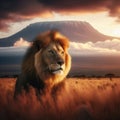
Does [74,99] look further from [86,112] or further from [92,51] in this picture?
[92,51]

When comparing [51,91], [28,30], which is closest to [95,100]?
[51,91]

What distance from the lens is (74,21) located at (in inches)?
112

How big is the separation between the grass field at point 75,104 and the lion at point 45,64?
0.07m

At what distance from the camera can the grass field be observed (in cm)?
267

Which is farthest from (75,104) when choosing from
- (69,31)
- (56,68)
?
(69,31)

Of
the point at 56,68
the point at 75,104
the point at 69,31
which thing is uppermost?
the point at 69,31

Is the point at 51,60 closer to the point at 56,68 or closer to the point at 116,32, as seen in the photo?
the point at 56,68

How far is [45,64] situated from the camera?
8.68 feet

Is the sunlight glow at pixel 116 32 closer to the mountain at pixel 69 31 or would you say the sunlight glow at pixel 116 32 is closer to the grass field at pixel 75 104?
the mountain at pixel 69 31

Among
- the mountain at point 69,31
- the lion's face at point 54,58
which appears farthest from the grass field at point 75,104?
the mountain at point 69,31

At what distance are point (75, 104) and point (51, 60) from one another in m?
0.39

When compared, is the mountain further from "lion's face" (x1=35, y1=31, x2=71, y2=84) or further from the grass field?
the grass field

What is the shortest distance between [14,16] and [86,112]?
A: 0.96 meters

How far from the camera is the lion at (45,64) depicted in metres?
2.59
